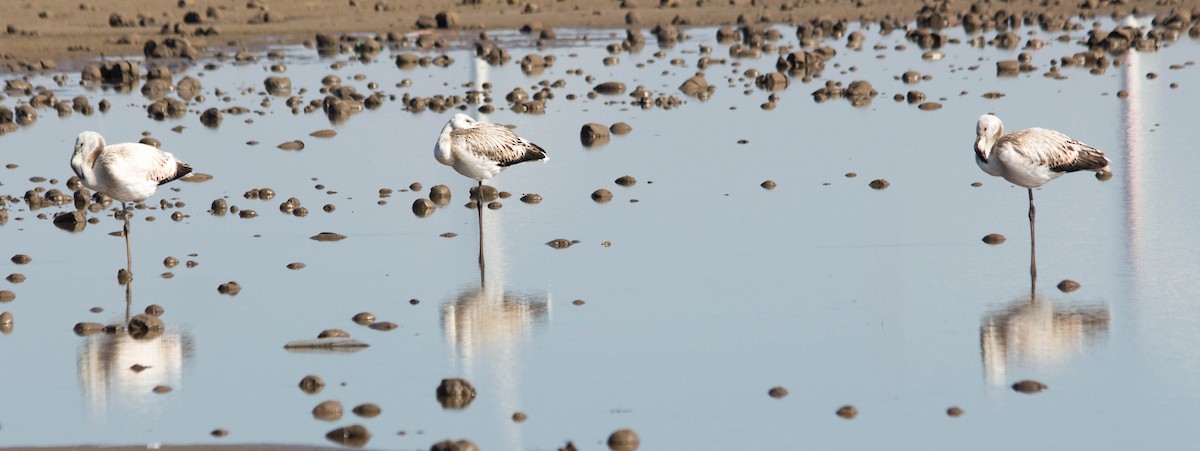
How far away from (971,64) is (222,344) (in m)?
23.2

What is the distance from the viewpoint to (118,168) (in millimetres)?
15203

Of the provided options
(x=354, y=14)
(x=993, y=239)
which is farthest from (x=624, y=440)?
(x=354, y=14)

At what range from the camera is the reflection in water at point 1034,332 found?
432 inches

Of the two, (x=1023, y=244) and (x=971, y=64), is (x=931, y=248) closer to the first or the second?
(x=1023, y=244)

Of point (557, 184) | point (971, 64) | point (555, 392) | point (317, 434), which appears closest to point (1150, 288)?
point (555, 392)

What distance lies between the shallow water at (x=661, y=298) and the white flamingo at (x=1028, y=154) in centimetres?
69

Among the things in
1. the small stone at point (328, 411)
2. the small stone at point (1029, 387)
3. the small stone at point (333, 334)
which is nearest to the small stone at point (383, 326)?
the small stone at point (333, 334)

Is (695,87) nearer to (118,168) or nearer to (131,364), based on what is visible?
(118,168)

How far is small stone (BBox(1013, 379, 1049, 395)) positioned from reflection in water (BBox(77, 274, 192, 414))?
5.51 m

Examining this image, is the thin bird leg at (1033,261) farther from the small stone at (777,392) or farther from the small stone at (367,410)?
the small stone at (367,410)

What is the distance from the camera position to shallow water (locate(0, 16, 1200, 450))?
9938 millimetres

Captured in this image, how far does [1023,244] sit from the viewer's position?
14.9 meters

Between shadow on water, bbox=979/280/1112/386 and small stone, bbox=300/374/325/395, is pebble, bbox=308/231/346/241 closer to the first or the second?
small stone, bbox=300/374/325/395

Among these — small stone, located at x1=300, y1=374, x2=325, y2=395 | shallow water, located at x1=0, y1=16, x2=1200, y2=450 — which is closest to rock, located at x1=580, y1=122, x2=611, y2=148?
shallow water, located at x1=0, y1=16, x2=1200, y2=450
